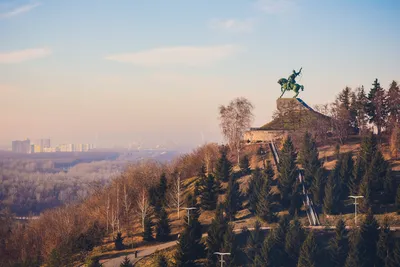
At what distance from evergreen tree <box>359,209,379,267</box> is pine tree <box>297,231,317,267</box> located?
3.25m

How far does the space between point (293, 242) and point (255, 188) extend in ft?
35.3

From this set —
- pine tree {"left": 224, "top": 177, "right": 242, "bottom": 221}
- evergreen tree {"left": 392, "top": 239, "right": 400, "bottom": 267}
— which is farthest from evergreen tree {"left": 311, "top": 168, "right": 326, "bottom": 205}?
evergreen tree {"left": 392, "top": 239, "right": 400, "bottom": 267}

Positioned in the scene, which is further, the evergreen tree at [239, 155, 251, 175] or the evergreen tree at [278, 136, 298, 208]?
the evergreen tree at [239, 155, 251, 175]

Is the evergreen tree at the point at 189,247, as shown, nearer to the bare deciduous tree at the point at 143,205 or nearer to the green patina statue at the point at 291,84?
the bare deciduous tree at the point at 143,205

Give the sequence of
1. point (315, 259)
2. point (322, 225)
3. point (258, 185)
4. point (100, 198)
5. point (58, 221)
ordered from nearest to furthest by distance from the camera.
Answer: point (315, 259) < point (322, 225) < point (258, 185) < point (58, 221) < point (100, 198)

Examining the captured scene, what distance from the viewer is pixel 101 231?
5297 cm

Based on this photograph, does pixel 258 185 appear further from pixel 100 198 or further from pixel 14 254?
pixel 14 254

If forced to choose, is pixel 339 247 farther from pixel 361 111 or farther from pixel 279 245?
pixel 361 111

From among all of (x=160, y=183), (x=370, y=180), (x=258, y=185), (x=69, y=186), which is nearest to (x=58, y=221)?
(x=160, y=183)

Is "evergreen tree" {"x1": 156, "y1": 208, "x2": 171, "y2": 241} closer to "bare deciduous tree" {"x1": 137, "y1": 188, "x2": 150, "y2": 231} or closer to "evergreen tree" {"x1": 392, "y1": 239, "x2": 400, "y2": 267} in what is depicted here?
"bare deciduous tree" {"x1": 137, "y1": 188, "x2": 150, "y2": 231}

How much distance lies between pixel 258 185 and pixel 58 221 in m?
21.4

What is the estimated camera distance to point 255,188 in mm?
50750

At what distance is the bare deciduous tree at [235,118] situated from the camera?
225 feet

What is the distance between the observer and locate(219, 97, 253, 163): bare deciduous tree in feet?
225
